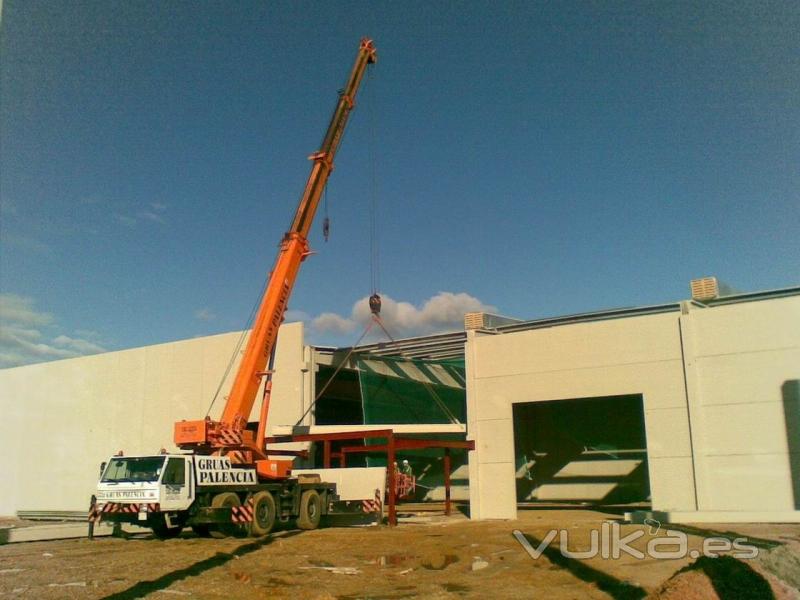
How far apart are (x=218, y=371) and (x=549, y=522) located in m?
17.8

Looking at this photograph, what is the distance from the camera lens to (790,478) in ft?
71.8

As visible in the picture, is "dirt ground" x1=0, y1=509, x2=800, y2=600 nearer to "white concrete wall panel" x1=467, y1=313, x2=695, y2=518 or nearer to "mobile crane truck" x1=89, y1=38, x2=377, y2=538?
"mobile crane truck" x1=89, y1=38, x2=377, y2=538

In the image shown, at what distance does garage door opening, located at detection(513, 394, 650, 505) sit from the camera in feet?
123

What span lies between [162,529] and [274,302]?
7414mm

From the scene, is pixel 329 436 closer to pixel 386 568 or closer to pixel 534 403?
pixel 534 403

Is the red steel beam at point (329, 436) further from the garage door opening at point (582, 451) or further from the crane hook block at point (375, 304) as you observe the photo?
the garage door opening at point (582, 451)

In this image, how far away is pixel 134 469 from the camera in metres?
20.2

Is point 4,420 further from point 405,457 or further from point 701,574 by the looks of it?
point 701,574

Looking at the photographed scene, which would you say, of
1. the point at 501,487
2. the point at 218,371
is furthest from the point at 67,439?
the point at 501,487

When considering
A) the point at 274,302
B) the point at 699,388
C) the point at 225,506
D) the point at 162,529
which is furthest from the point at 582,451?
the point at 162,529

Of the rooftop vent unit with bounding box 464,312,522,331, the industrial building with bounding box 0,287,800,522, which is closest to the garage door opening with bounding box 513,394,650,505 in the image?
Result: the industrial building with bounding box 0,287,800,522

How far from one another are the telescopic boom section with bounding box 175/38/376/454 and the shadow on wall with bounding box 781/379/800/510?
1529 centimetres

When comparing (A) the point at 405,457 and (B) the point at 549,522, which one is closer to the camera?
(B) the point at 549,522

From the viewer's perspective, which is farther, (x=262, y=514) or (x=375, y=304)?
(x=375, y=304)
